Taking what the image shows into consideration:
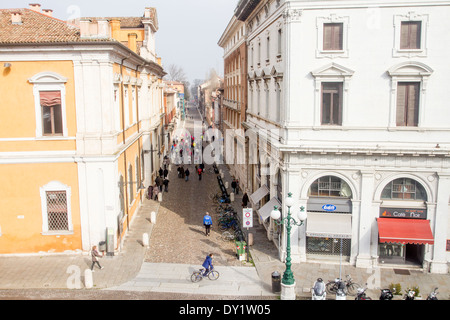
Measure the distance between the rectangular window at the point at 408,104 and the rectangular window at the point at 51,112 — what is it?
48.8ft

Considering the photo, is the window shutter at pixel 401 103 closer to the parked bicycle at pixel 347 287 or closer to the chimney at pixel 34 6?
the parked bicycle at pixel 347 287

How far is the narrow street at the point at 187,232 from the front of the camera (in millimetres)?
20312

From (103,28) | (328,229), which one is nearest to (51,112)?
(103,28)

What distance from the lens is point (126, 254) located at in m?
20.3

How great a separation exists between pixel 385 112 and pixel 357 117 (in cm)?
116

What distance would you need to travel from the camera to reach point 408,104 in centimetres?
1808

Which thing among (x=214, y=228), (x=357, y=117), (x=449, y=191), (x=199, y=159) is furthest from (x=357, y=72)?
(x=199, y=159)

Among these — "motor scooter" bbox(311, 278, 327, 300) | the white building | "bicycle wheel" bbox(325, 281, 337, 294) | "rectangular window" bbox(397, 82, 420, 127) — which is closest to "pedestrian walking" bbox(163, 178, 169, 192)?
the white building

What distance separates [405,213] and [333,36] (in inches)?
324

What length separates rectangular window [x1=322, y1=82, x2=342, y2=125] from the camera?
18.5m

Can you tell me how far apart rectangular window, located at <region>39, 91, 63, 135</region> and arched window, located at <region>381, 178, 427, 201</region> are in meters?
14.8

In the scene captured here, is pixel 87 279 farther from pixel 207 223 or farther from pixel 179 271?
pixel 207 223

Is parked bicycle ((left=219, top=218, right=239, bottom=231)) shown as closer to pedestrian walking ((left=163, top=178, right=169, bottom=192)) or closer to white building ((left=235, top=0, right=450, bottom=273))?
white building ((left=235, top=0, right=450, bottom=273))

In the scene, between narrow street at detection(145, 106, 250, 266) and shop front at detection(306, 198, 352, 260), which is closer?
shop front at detection(306, 198, 352, 260)
